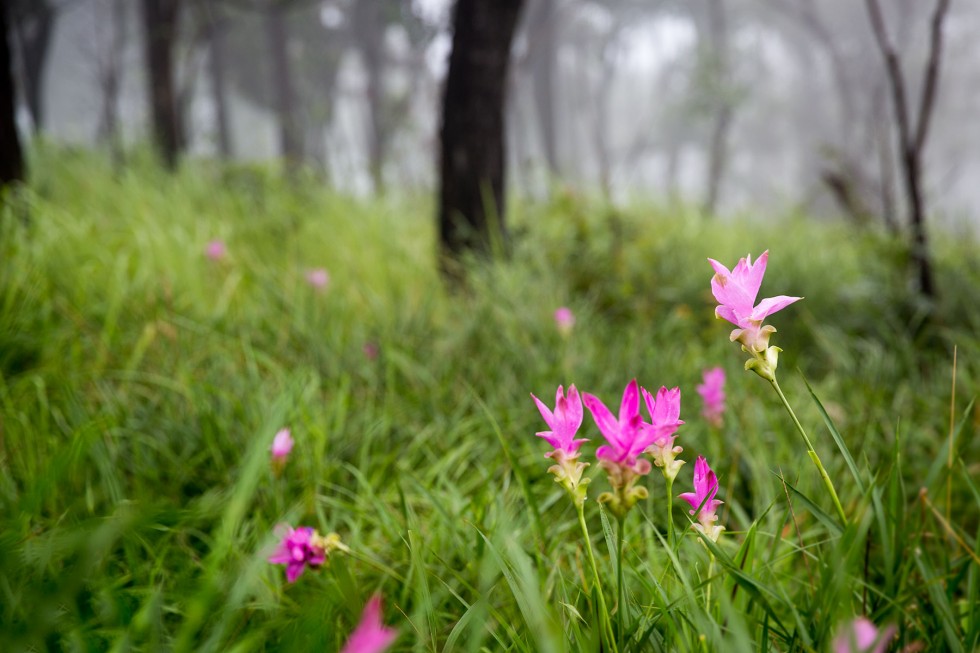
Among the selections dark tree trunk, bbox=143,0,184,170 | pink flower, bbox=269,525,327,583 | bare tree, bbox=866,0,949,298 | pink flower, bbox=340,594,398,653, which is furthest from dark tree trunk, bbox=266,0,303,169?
pink flower, bbox=340,594,398,653

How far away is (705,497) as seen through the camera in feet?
2.53

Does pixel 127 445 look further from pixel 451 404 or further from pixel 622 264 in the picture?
pixel 622 264

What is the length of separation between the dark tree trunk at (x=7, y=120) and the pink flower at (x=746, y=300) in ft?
12.6

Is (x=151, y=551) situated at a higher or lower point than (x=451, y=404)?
higher

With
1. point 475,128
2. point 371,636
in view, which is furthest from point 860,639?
point 475,128

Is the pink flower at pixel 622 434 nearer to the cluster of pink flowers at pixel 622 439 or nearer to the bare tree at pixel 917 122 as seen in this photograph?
the cluster of pink flowers at pixel 622 439

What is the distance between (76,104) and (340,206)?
1543 inches

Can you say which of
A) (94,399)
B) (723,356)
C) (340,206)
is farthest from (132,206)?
(723,356)

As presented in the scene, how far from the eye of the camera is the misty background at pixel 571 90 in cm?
616

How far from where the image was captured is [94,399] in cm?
190

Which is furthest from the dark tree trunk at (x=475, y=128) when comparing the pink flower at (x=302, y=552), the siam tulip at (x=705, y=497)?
the siam tulip at (x=705, y=497)

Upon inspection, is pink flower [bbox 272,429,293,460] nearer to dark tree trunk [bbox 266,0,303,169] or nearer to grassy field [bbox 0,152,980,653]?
grassy field [bbox 0,152,980,653]

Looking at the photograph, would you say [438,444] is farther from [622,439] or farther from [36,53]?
[36,53]

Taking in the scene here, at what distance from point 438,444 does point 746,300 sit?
123 centimetres
